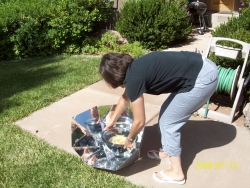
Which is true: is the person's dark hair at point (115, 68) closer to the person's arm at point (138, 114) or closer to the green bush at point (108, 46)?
the person's arm at point (138, 114)

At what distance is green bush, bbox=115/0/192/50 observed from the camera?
7.74 meters

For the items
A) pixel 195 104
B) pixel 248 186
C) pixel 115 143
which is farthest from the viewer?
pixel 115 143

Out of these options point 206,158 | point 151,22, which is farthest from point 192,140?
point 151,22

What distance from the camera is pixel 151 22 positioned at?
7.78 metres

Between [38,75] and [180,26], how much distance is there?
4.09m

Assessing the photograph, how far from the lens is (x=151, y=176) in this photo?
10.5 feet

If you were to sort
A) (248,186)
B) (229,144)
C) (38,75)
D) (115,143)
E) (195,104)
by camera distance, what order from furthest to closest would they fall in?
1. (38,75)
2. (229,144)
3. (115,143)
4. (248,186)
5. (195,104)

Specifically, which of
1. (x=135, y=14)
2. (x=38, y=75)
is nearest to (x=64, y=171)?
(x=38, y=75)

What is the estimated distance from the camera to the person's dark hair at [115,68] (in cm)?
258

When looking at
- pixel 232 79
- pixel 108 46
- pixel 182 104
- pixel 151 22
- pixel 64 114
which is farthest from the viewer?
pixel 108 46

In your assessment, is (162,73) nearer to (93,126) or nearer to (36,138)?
(93,126)

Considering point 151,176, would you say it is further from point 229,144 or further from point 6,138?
point 6,138
